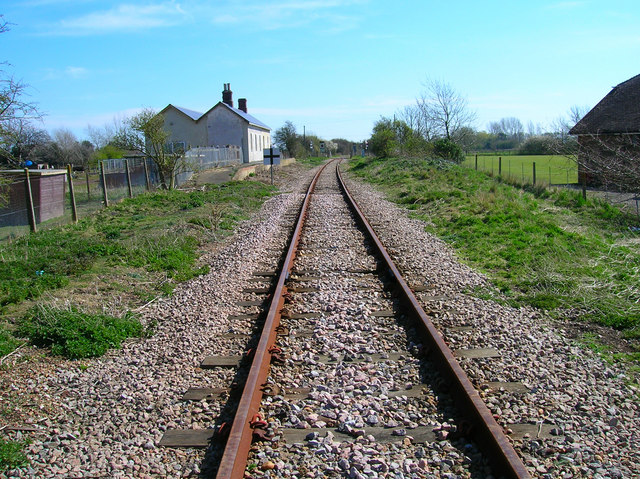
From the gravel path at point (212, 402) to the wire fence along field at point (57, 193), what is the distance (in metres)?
5.90

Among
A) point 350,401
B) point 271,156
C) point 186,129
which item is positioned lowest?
point 350,401

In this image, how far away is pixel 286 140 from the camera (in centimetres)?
8669

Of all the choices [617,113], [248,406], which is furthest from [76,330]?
[617,113]

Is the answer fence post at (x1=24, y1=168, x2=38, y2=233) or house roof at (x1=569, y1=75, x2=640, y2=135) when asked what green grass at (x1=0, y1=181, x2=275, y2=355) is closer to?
fence post at (x1=24, y1=168, x2=38, y2=233)

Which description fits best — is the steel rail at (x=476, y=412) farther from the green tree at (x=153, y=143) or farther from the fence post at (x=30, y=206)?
the green tree at (x=153, y=143)

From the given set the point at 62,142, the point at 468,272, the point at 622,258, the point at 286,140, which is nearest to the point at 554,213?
the point at 622,258

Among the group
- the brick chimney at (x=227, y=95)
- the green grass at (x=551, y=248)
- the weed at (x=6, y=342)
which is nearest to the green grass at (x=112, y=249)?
the weed at (x=6, y=342)

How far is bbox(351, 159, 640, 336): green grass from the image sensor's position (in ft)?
21.4

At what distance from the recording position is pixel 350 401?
418cm

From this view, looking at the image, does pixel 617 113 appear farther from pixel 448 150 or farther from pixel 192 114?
pixel 192 114

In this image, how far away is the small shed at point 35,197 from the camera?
12570 millimetres

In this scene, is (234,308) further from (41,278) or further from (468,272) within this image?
(468,272)

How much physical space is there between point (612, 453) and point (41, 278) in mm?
7510

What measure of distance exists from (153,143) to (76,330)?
59.8 ft
